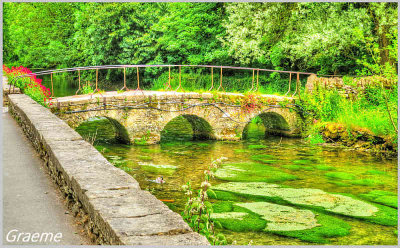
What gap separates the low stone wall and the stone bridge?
28.4 ft

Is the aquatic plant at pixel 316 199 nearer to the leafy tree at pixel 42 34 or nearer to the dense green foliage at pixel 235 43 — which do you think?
the dense green foliage at pixel 235 43

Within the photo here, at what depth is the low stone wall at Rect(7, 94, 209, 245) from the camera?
3.48m

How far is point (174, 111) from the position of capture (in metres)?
17.0

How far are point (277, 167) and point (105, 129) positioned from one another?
28.3 ft

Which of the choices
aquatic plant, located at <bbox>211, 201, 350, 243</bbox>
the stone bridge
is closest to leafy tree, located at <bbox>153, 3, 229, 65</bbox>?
the stone bridge

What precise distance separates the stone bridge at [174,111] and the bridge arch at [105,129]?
0.13ft

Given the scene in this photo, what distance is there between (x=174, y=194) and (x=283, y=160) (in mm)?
5105

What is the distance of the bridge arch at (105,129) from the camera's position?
16812mm

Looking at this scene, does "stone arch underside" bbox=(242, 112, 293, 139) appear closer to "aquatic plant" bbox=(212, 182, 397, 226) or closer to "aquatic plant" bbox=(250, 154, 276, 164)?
"aquatic plant" bbox=(250, 154, 276, 164)

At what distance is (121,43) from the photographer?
1111 inches

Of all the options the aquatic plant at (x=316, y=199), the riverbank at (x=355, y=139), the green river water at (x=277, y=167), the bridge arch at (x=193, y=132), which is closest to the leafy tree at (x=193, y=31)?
the bridge arch at (x=193, y=132)

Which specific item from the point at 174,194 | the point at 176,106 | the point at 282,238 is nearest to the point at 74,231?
the point at 282,238

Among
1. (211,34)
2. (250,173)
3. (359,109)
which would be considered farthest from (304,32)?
(250,173)

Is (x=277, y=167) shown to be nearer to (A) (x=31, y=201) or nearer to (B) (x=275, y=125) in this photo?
(B) (x=275, y=125)
